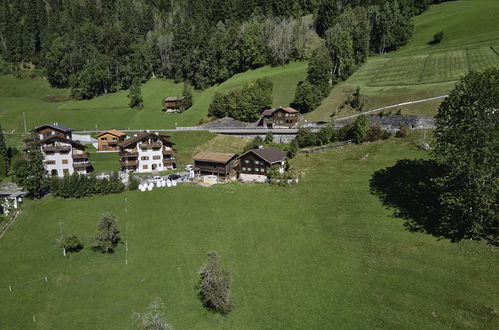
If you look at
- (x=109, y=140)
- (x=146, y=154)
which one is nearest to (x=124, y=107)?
(x=109, y=140)

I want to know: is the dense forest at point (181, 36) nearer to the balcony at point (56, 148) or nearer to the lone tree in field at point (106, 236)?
the balcony at point (56, 148)

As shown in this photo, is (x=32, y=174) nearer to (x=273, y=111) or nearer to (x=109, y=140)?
(x=109, y=140)

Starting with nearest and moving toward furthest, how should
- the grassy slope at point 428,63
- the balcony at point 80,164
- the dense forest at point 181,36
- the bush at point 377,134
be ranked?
the bush at point 377,134, the balcony at point 80,164, the grassy slope at point 428,63, the dense forest at point 181,36

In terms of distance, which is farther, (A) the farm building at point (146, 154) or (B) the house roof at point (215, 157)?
(A) the farm building at point (146, 154)

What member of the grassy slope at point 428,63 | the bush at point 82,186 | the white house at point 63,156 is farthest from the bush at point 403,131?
the white house at point 63,156

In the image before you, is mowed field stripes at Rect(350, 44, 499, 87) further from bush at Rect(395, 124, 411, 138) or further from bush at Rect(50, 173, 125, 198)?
bush at Rect(50, 173, 125, 198)

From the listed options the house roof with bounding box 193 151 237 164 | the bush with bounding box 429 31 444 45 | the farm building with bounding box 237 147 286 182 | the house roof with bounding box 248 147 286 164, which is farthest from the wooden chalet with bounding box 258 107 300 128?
the bush with bounding box 429 31 444 45
